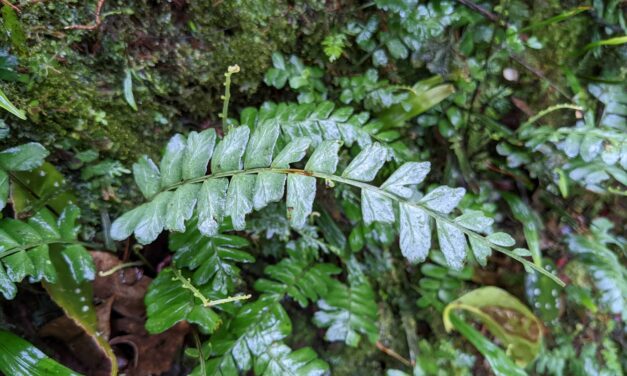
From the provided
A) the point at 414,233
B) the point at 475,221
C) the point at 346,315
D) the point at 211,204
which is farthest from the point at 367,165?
the point at 346,315

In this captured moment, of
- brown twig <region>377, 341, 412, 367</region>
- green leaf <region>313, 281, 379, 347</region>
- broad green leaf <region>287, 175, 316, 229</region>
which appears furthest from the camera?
brown twig <region>377, 341, 412, 367</region>

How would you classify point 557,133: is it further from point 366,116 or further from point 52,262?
point 52,262

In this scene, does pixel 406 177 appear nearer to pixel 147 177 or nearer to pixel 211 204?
pixel 211 204

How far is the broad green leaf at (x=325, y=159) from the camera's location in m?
1.16

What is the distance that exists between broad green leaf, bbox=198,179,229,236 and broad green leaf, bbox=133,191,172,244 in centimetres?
13

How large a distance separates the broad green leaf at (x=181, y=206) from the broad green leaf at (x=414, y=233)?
0.56 metres

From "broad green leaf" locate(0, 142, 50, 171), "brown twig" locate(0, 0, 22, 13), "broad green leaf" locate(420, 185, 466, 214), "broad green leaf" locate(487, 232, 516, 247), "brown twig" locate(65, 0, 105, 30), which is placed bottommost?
"broad green leaf" locate(487, 232, 516, 247)

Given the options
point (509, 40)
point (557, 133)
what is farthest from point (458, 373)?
point (509, 40)

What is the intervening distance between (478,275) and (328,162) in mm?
1365

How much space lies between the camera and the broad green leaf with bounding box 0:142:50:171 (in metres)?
1.28

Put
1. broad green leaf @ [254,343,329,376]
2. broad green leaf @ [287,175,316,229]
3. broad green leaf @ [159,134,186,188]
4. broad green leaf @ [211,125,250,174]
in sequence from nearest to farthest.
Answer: broad green leaf @ [287,175,316,229] < broad green leaf @ [211,125,250,174] < broad green leaf @ [159,134,186,188] < broad green leaf @ [254,343,329,376]

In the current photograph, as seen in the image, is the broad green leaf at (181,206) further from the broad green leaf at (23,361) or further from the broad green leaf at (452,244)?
the broad green leaf at (452,244)

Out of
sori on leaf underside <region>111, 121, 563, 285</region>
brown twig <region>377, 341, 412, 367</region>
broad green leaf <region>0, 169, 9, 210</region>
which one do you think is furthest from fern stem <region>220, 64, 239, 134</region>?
brown twig <region>377, 341, 412, 367</region>

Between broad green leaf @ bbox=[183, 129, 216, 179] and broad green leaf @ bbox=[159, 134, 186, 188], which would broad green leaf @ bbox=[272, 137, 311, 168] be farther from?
broad green leaf @ bbox=[159, 134, 186, 188]
